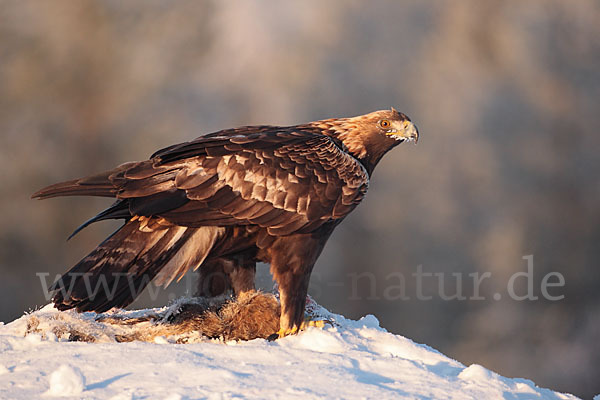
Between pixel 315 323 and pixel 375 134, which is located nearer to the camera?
pixel 315 323

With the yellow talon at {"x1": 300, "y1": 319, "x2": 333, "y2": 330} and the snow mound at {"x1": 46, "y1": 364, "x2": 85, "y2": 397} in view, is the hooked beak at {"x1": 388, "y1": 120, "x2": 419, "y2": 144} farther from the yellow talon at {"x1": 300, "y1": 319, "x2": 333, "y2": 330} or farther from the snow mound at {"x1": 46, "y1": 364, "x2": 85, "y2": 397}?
the snow mound at {"x1": 46, "y1": 364, "x2": 85, "y2": 397}


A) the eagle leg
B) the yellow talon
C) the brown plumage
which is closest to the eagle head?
the brown plumage

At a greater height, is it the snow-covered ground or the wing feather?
the wing feather

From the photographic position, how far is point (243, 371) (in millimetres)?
4113

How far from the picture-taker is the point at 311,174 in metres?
5.66

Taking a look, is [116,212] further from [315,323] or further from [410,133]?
[410,133]

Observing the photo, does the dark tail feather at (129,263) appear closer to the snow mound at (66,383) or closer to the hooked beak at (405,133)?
the snow mound at (66,383)

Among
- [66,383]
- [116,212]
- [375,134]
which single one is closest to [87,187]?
[116,212]

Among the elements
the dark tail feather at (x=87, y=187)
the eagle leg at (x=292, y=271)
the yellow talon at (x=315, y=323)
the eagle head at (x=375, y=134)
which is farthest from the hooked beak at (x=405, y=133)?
the dark tail feather at (x=87, y=187)

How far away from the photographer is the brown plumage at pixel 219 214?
523 cm

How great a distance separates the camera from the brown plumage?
5.23 metres

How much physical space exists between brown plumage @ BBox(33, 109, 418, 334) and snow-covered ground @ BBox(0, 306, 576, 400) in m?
0.49

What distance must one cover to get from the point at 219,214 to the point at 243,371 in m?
1.57

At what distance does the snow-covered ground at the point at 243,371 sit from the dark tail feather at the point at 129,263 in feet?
1.21
